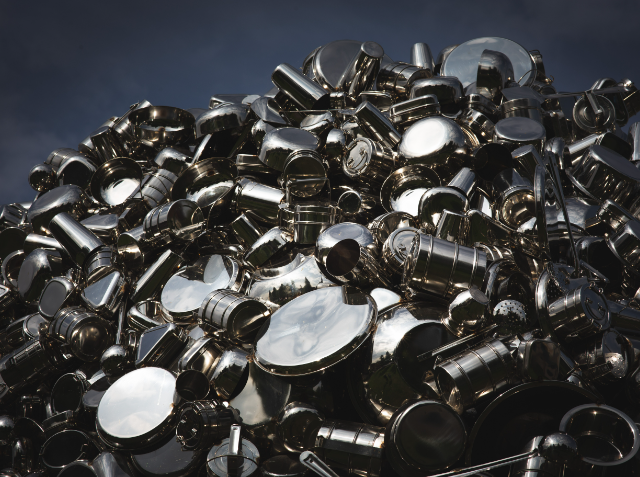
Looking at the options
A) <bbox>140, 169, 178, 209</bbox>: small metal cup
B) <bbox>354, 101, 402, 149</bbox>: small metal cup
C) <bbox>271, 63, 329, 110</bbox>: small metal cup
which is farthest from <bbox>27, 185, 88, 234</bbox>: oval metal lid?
<bbox>354, 101, 402, 149</bbox>: small metal cup

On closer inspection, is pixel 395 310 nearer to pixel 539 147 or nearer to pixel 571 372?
pixel 571 372

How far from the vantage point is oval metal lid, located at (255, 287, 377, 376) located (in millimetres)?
1693

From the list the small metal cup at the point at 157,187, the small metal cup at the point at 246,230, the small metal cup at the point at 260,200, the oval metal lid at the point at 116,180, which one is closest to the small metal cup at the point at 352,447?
the small metal cup at the point at 246,230

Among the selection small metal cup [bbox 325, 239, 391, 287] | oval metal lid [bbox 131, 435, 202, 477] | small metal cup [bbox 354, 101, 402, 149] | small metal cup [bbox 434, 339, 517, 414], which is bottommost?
oval metal lid [bbox 131, 435, 202, 477]

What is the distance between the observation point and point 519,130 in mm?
2518

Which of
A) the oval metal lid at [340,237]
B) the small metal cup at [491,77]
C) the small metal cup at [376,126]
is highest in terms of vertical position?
the small metal cup at [491,77]

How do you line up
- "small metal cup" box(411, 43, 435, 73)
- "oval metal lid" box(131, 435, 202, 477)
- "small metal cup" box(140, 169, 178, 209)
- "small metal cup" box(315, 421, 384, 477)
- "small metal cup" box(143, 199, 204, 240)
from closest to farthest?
→ 1. "small metal cup" box(315, 421, 384, 477)
2. "oval metal lid" box(131, 435, 202, 477)
3. "small metal cup" box(143, 199, 204, 240)
4. "small metal cup" box(140, 169, 178, 209)
5. "small metal cup" box(411, 43, 435, 73)

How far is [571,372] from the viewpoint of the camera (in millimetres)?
1625

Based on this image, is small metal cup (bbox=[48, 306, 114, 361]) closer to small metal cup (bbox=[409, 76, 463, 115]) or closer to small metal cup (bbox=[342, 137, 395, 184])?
small metal cup (bbox=[342, 137, 395, 184])

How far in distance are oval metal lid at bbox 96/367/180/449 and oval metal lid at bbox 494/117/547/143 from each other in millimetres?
1792

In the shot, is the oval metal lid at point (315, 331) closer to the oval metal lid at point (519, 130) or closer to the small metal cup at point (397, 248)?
the small metal cup at point (397, 248)

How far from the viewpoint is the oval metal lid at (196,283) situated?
2.22 metres

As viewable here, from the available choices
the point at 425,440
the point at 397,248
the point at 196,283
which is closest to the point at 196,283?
the point at 196,283

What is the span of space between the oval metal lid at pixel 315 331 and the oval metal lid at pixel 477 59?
2.14 metres
